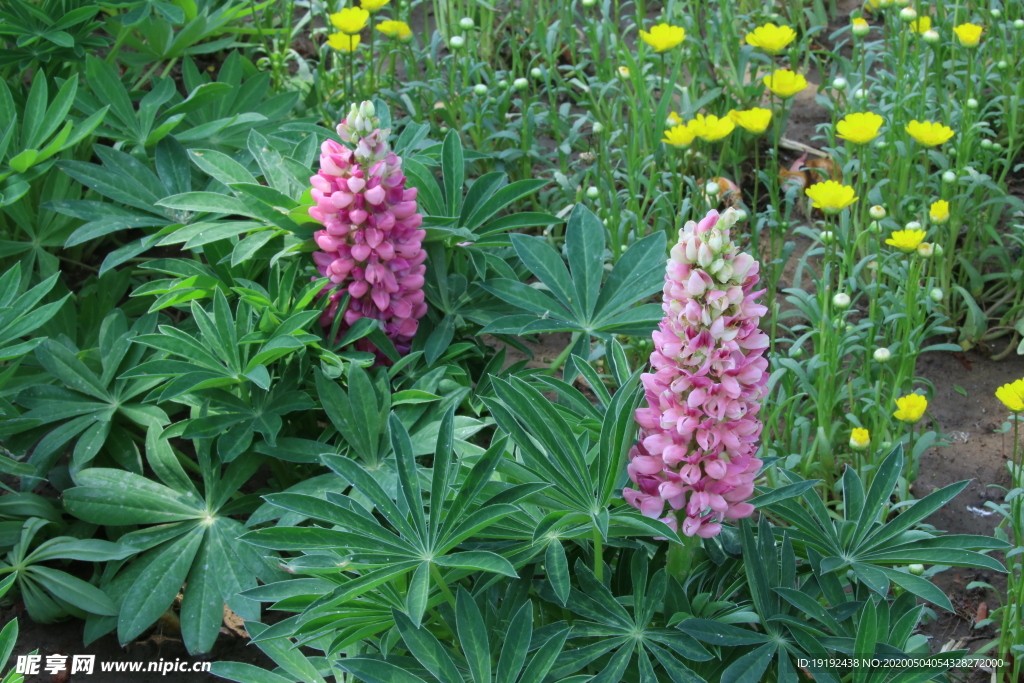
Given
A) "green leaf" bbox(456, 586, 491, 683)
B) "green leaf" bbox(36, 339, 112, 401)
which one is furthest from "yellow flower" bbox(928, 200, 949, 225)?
"green leaf" bbox(36, 339, 112, 401)

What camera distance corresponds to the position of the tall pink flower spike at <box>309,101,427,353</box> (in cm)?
172

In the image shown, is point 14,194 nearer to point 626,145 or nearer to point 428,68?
point 428,68

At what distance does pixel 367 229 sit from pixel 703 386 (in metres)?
0.83

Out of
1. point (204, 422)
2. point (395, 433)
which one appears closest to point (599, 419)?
point (395, 433)

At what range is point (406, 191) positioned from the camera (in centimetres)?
177

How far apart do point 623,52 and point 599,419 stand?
156cm

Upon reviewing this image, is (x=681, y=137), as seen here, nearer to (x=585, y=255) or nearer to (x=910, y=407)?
(x=585, y=255)

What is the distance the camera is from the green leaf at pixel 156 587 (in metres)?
1.68

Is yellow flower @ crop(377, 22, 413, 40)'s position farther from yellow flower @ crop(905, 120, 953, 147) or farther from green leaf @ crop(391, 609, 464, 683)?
green leaf @ crop(391, 609, 464, 683)

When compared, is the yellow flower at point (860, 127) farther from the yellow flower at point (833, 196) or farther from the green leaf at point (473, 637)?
the green leaf at point (473, 637)

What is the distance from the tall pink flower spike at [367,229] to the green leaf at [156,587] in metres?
0.52

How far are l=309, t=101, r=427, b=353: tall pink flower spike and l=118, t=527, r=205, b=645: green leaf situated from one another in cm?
52

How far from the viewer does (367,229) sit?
1.77 meters

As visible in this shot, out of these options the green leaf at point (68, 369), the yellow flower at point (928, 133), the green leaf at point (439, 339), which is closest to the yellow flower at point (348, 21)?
the green leaf at point (439, 339)
